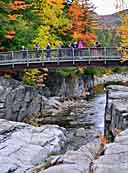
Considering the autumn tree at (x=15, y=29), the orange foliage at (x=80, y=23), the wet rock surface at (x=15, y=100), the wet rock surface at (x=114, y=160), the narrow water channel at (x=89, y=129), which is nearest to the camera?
the wet rock surface at (x=114, y=160)

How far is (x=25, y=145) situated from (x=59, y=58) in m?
13.6

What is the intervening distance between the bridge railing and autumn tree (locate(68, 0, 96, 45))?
14.9 metres

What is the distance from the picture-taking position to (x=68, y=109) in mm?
40500

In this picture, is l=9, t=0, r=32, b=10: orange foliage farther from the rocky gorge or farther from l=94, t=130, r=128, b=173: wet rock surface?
l=94, t=130, r=128, b=173: wet rock surface

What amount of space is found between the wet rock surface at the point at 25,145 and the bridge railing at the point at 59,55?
8901 mm

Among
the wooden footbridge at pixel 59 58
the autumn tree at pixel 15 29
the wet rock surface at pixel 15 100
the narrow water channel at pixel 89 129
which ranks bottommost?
the narrow water channel at pixel 89 129

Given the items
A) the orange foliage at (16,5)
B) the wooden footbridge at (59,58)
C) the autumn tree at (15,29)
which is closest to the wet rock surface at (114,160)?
the wooden footbridge at (59,58)

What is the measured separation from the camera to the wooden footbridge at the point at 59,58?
34000 mm

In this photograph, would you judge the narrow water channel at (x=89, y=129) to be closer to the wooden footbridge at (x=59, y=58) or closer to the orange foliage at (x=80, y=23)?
the wooden footbridge at (x=59, y=58)

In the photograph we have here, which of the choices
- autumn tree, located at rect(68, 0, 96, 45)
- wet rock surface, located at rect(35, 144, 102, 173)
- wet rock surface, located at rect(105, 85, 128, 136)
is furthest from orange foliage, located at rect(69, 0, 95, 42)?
wet rock surface, located at rect(35, 144, 102, 173)

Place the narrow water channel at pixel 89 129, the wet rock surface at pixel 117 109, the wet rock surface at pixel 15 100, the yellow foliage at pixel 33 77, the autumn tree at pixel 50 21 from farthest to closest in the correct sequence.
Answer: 1. the autumn tree at pixel 50 21
2. the yellow foliage at pixel 33 77
3. the wet rock surface at pixel 15 100
4. the narrow water channel at pixel 89 129
5. the wet rock surface at pixel 117 109

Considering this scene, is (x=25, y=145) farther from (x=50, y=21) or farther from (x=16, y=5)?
(x=50, y=21)

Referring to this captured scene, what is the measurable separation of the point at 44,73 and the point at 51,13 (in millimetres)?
6486

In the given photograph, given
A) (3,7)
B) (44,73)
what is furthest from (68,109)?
(3,7)
